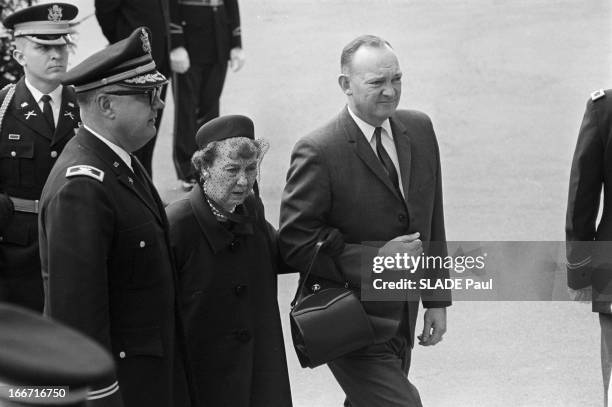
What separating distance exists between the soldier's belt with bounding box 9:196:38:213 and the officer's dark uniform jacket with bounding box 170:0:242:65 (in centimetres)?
345

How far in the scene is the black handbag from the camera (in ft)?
14.9

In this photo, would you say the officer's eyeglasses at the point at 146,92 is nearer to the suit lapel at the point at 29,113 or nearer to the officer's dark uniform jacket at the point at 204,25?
the suit lapel at the point at 29,113

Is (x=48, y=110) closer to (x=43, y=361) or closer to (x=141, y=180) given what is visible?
(x=141, y=180)

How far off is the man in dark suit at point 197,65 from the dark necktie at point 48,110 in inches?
124

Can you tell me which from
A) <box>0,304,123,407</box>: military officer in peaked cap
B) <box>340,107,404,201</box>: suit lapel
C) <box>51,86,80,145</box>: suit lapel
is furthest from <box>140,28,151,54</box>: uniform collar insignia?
<box>0,304,123,407</box>: military officer in peaked cap

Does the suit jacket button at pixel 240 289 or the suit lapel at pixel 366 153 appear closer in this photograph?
the suit jacket button at pixel 240 289

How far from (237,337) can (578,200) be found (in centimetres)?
154

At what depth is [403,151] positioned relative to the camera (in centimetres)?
485

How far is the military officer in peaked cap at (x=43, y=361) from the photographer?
178 centimetres

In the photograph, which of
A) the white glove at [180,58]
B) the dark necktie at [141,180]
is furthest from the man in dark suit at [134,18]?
the dark necktie at [141,180]

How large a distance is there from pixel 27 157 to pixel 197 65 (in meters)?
3.66

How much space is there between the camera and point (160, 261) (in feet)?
12.9

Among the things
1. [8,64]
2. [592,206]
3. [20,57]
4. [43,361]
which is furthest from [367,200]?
[8,64]

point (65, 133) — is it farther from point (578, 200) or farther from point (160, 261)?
point (578, 200)
